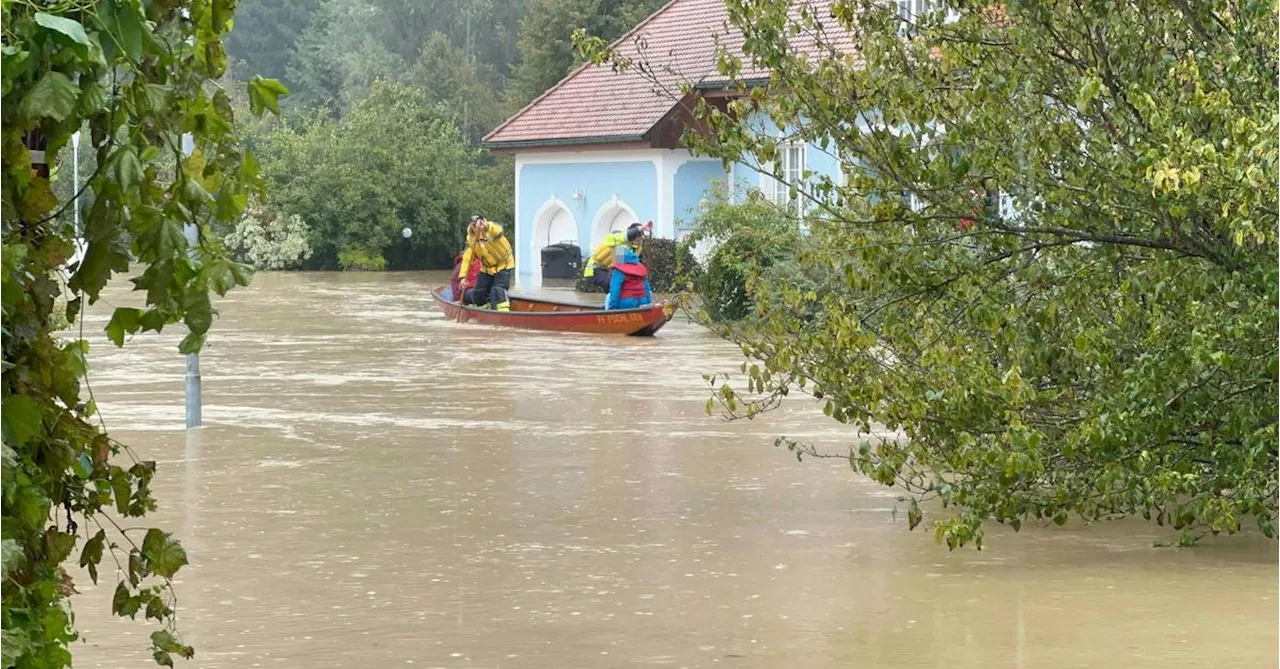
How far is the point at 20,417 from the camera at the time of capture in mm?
4039

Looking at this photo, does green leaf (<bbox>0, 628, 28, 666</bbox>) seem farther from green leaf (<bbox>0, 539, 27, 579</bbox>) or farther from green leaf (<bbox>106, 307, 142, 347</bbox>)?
green leaf (<bbox>106, 307, 142, 347</bbox>)

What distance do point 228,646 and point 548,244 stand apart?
126 ft

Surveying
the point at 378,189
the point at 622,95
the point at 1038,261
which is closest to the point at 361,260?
the point at 378,189

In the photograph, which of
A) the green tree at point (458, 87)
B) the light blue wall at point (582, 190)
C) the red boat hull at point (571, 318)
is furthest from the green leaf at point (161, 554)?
the green tree at point (458, 87)

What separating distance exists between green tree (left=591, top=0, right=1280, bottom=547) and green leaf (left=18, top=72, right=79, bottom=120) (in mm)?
6241

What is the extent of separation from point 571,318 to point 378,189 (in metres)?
34.1

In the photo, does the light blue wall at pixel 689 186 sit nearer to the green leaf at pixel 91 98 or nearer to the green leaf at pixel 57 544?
the green leaf at pixel 57 544

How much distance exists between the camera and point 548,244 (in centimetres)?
4694

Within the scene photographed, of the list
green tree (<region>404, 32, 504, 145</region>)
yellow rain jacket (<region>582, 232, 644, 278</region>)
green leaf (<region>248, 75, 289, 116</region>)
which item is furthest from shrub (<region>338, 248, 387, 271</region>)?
green leaf (<region>248, 75, 289, 116</region>)

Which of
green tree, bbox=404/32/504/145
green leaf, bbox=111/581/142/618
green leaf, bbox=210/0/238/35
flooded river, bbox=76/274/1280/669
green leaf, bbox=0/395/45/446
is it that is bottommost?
flooded river, bbox=76/274/1280/669

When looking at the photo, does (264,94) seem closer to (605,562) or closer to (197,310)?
(197,310)

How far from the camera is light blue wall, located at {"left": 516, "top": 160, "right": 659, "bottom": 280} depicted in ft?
140

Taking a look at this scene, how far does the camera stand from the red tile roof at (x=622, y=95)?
41.8m

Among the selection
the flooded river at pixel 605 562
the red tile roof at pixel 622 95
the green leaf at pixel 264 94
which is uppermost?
the red tile roof at pixel 622 95
